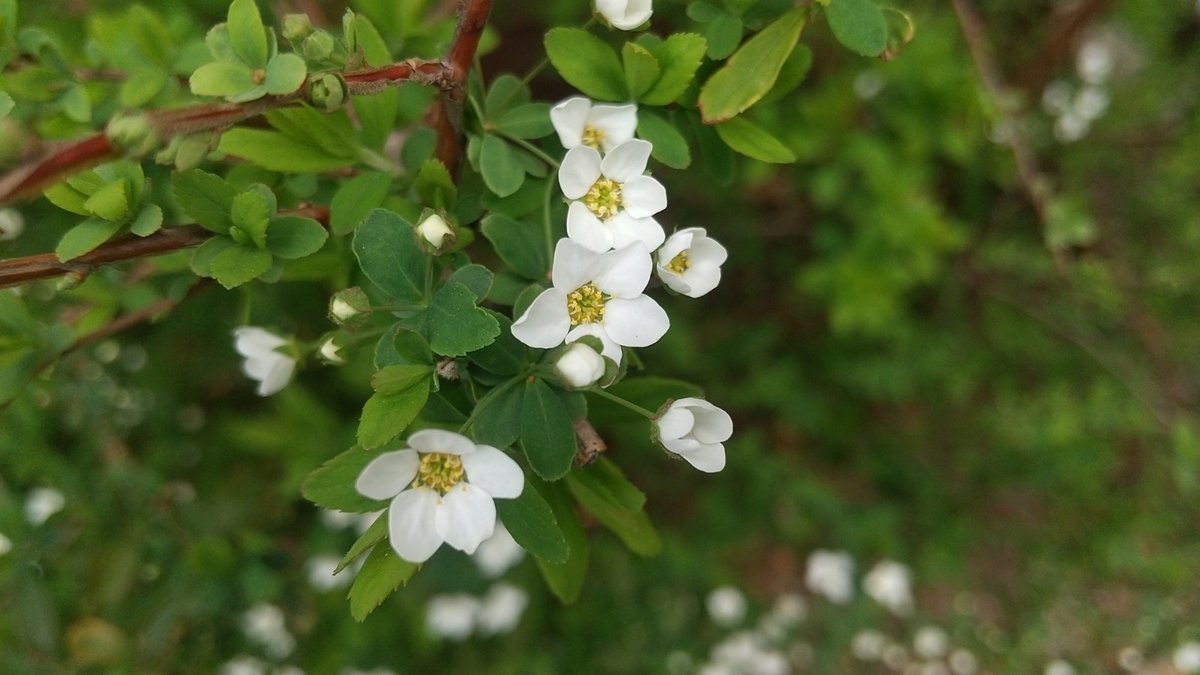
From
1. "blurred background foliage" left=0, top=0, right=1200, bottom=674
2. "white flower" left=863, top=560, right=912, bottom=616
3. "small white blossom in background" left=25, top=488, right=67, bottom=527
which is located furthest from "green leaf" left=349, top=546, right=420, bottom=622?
"white flower" left=863, top=560, right=912, bottom=616

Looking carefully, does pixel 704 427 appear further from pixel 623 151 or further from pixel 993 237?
pixel 993 237

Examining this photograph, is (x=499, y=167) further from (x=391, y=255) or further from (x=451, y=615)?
(x=451, y=615)

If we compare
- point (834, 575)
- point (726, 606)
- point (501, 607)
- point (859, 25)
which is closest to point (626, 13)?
point (859, 25)

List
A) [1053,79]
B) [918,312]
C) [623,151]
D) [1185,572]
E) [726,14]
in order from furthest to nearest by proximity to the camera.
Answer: [918,312]
[1053,79]
[1185,572]
[726,14]
[623,151]

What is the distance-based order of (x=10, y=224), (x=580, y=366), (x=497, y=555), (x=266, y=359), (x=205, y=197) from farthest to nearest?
(x=497, y=555) < (x=10, y=224) < (x=266, y=359) < (x=205, y=197) < (x=580, y=366)

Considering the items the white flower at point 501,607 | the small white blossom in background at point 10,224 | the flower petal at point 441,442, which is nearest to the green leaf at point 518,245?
the flower petal at point 441,442

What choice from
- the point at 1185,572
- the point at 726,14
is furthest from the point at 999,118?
the point at 726,14
